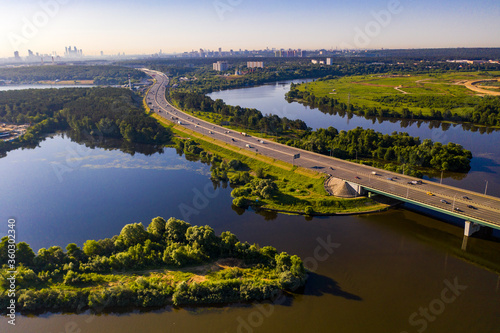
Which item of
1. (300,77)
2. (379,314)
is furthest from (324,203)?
(300,77)

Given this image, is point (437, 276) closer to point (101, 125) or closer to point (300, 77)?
point (101, 125)

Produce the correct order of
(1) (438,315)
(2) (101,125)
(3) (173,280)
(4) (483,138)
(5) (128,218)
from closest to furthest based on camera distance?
(1) (438,315), (3) (173,280), (5) (128,218), (4) (483,138), (2) (101,125)

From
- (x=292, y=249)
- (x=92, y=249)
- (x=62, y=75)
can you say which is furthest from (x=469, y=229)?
(x=62, y=75)

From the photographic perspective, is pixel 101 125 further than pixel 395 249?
Yes

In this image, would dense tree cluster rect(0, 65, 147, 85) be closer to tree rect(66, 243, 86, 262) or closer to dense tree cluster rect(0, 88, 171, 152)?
dense tree cluster rect(0, 88, 171, 152)

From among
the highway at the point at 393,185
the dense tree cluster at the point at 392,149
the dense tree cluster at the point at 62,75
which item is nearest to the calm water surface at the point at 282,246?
the highway at the point at 393,185

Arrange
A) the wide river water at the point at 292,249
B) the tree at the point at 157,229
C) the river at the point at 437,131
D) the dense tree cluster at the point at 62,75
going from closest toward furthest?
the wide river water at the point at 292,249
the tree at the point at 157,229
the river at the point at 437,131
the dense tree cluster at the point at 62,75

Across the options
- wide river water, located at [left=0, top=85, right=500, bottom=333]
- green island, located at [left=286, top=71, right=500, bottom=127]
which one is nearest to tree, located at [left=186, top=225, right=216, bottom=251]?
wide river water, located at [left=0, top=85, right=500, bottom=333]

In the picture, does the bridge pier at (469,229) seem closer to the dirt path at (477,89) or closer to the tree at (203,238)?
the tree at (203,238)
